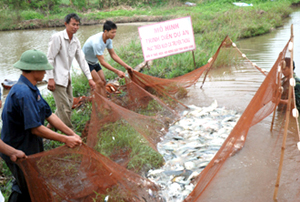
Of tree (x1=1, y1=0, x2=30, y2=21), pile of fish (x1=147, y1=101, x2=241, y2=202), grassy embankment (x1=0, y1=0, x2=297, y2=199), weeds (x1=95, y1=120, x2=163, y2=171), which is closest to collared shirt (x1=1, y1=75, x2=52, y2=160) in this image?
grassy embankment (x1=0, y1=0, x2=297, y2=199)

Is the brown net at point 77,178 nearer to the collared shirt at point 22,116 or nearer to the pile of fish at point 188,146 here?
the collared shirt at point 22,116

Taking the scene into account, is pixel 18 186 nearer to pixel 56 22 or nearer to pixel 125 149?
pixel 125 149

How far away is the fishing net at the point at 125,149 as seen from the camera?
2.40 metres

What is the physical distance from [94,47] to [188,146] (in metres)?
2.30

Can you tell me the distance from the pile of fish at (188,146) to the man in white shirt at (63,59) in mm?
1493

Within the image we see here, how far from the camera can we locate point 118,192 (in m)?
2.50

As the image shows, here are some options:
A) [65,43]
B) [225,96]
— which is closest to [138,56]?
[225,96]

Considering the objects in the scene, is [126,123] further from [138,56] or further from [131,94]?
[138,56]

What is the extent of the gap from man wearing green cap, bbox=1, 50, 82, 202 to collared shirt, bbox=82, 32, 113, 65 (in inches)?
89.3

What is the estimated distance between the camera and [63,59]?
3.79m

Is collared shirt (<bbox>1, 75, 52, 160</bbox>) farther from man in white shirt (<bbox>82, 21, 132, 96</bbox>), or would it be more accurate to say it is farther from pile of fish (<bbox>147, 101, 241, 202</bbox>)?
man in white shirt (<bbox>82, 21, 132, 96</bbox>)

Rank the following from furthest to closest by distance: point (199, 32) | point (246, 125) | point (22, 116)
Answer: point (199, 32) < point (246, 125) < point (22, 116)

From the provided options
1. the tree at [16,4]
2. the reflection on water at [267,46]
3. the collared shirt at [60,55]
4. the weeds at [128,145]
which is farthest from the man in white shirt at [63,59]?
the tree at [16,4]

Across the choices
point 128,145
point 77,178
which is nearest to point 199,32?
point 128,145
